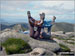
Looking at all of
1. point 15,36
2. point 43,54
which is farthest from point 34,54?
point 15,36

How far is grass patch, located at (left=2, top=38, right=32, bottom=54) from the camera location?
61.2ft

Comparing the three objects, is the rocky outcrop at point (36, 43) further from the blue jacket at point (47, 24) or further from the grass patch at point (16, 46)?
the blue jacket at point (47, 24)

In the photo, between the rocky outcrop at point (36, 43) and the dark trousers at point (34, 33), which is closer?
the rocky outcrop at point (36, 43)

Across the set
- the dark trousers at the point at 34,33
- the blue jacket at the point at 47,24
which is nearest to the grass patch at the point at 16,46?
the dark trousers at the point at 34,33

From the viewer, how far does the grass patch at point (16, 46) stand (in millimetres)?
18656

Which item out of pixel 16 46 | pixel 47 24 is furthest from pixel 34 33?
pixel 16 46

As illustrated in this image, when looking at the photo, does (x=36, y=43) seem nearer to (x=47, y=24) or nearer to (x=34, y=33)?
(x=34, y=33)

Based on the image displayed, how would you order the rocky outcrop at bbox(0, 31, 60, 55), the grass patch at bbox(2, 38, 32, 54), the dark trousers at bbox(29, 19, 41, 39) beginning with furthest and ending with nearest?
the dark trousers at bbox(29, 19, 41, 39) < the rocky outcrop at bbox(0, 31, 60, 55) < the grass patch at bbox(2, 38, 32, 54)

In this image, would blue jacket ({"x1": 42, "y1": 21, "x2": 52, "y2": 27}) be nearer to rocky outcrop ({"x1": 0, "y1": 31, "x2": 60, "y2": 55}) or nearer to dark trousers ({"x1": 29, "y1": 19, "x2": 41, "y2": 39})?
dark trousers ({"x1": 29, "y1": 19, "x2": 41, "y2": 39})

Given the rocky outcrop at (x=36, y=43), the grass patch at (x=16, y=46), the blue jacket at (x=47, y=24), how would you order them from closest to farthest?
the grass patch at (x=16, y=46)
the rocky outcrop at (x=36, y=43)
the blue jacket at (x=47, y=24)

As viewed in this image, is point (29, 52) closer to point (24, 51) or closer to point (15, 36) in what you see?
point (24, 51)

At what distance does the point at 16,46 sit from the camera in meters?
18.9

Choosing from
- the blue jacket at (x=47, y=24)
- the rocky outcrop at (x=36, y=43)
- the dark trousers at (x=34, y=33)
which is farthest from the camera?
the blue jacket at (x=47, y=24)

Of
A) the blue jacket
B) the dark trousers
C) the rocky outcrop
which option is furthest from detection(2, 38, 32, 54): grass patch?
the blue jacket
